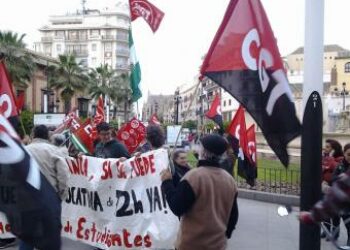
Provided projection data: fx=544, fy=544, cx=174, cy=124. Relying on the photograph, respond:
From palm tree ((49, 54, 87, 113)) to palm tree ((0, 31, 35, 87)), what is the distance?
1019cm

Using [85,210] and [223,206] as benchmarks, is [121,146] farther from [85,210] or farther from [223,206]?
[223,206]

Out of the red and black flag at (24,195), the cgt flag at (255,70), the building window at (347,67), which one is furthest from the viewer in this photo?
the building window at (347,67)

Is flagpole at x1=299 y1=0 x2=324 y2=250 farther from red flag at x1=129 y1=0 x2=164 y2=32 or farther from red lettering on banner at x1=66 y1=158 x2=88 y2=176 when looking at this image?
red flag at x1=129 y1=0 x2=164 y2=32

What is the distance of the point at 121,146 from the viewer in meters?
7.16

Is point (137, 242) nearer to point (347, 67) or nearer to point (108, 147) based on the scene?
point (108, 147)

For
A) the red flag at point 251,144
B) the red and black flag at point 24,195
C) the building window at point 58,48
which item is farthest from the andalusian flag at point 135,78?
the building window at point 58,48

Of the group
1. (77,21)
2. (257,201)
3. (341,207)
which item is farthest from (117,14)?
(341,207)

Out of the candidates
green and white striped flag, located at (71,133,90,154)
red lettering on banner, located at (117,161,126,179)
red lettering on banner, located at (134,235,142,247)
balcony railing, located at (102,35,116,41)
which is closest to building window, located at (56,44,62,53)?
balcony railing, located at (102,35,116,41)

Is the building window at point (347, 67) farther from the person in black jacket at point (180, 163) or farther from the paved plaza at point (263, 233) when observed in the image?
the person in black jacket at point (180, 163)

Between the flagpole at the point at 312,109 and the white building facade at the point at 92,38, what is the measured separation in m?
125

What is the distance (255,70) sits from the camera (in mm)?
4320

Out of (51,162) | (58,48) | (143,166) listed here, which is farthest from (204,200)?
(58,48)

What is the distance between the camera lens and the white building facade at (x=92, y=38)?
131 meters

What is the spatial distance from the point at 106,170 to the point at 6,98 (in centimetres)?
147
